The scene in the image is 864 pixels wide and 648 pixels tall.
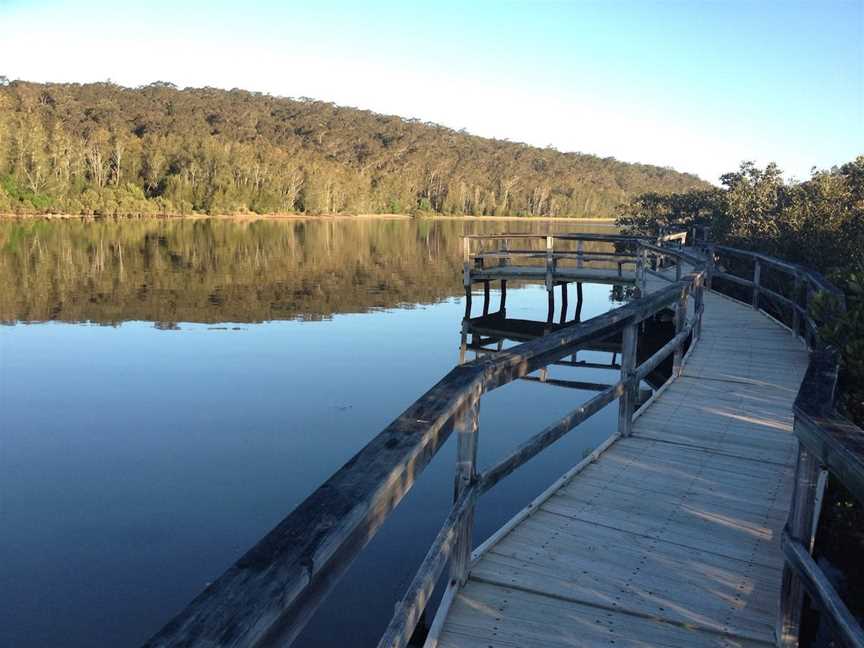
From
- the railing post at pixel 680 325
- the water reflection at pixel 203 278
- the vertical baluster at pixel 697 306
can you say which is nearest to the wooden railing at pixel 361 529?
the railing post at pixel 680 325

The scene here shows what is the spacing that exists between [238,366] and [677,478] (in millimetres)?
9991

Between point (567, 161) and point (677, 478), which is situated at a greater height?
point (567, 161)

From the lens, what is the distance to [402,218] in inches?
4550

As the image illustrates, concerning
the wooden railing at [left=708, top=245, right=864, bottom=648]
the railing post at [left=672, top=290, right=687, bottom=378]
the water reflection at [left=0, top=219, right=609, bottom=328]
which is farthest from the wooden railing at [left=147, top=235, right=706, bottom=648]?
the water reflection at [left=0, top=219, right=609, bottom=328]

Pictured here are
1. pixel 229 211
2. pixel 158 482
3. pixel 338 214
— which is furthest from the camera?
pixel 338 214

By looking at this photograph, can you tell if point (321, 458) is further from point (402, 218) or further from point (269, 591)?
point (402, 218)

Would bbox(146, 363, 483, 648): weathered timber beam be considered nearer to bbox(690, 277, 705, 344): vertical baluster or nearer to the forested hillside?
bbox(690, 277, 705, 344): vertical baluster

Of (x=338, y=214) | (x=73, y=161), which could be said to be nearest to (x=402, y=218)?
(x=338, y=214)

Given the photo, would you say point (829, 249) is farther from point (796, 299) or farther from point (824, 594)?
point (824, 594)

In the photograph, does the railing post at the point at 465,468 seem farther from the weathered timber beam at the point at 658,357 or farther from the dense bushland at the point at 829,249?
the weathered timber beam at the point at 658,357

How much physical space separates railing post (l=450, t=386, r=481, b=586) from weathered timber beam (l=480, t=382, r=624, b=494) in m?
0.13

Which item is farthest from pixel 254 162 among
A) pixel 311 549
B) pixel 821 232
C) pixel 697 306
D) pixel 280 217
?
pixel 311 549

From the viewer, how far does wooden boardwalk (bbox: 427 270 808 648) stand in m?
3.10

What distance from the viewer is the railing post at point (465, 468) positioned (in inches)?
116
